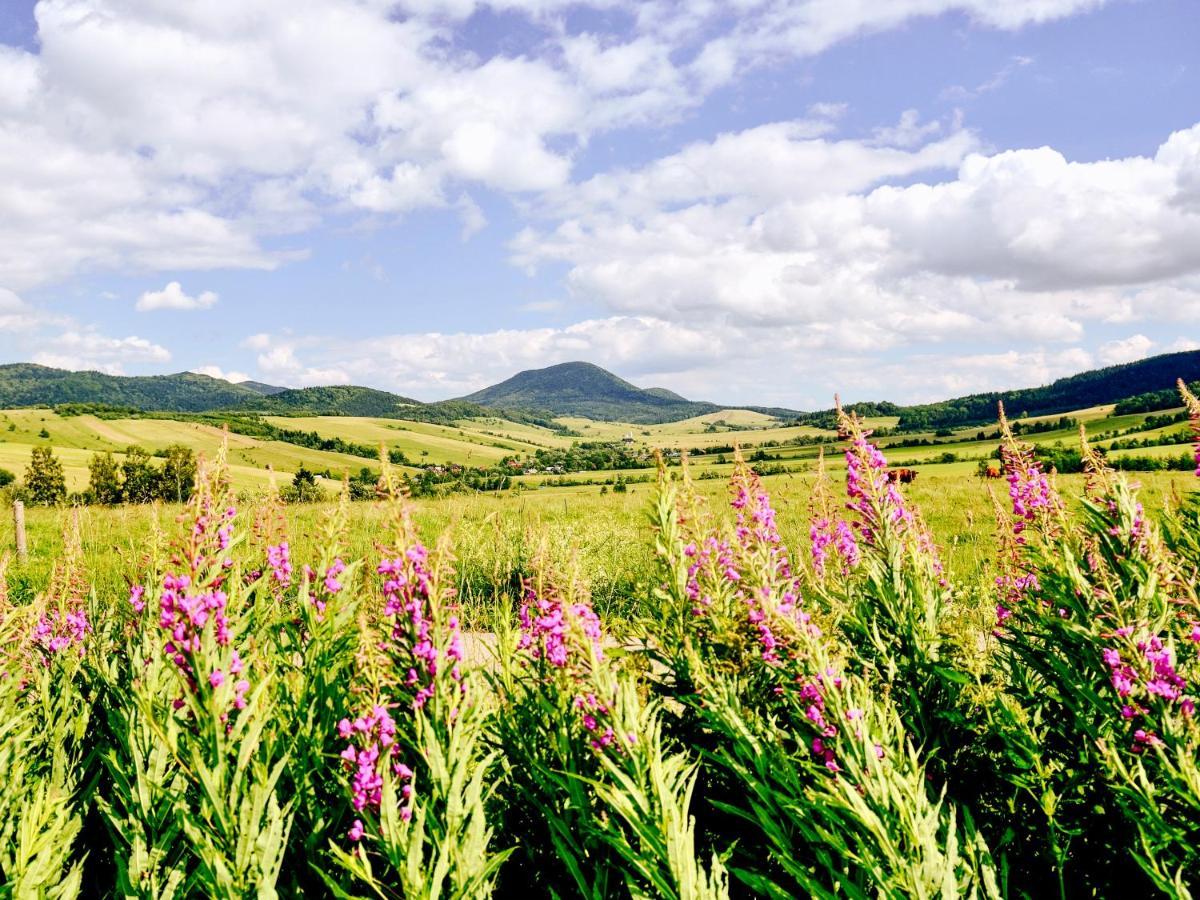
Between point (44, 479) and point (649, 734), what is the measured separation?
6529 centimetres

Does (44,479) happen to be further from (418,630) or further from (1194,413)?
(1194,413)

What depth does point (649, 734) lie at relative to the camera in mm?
2096

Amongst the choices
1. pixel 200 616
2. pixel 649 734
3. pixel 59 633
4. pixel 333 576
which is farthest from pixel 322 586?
pixel 59 633

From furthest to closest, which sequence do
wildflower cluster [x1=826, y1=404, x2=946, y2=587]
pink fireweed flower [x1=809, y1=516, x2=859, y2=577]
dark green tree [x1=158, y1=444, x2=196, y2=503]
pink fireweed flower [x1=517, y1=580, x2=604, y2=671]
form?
1. dark green tree [x1=158, y1=444, x2=196, y2=503]
2. pink fireweed flower [x1=809, y1=516, x2=859, y2=577]
3. wildflower cluster [x1=826, y1=404, x2=946, y2=587]
4. pink fireweed flower [x1=517, y1=580, x2=604, y2=671]

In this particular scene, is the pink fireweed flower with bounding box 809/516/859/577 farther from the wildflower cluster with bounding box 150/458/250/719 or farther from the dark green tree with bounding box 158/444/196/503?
the dark green tree with bounding box 158/444/196/503

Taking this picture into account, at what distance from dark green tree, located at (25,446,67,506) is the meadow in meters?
39.0

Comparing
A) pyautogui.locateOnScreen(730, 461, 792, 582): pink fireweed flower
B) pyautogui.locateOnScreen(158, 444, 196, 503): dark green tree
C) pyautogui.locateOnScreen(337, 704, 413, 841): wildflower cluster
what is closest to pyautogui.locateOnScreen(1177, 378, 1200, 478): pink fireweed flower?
pyautogui.locateOnScreen(730, 461, 792, 582): pink fireweed flower

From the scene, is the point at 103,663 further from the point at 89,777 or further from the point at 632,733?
the point at 632,733

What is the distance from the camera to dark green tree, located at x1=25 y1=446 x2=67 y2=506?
3647 cm

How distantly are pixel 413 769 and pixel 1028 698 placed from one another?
2.93 meters

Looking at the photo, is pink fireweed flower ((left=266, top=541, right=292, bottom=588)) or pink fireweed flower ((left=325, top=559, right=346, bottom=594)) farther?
pink fireweed flower ((left=266, top=541, right=292, bottom=588))

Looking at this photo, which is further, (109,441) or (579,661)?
(109,441)

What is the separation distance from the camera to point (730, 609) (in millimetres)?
3420

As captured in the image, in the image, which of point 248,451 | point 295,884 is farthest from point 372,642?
point 248,451
